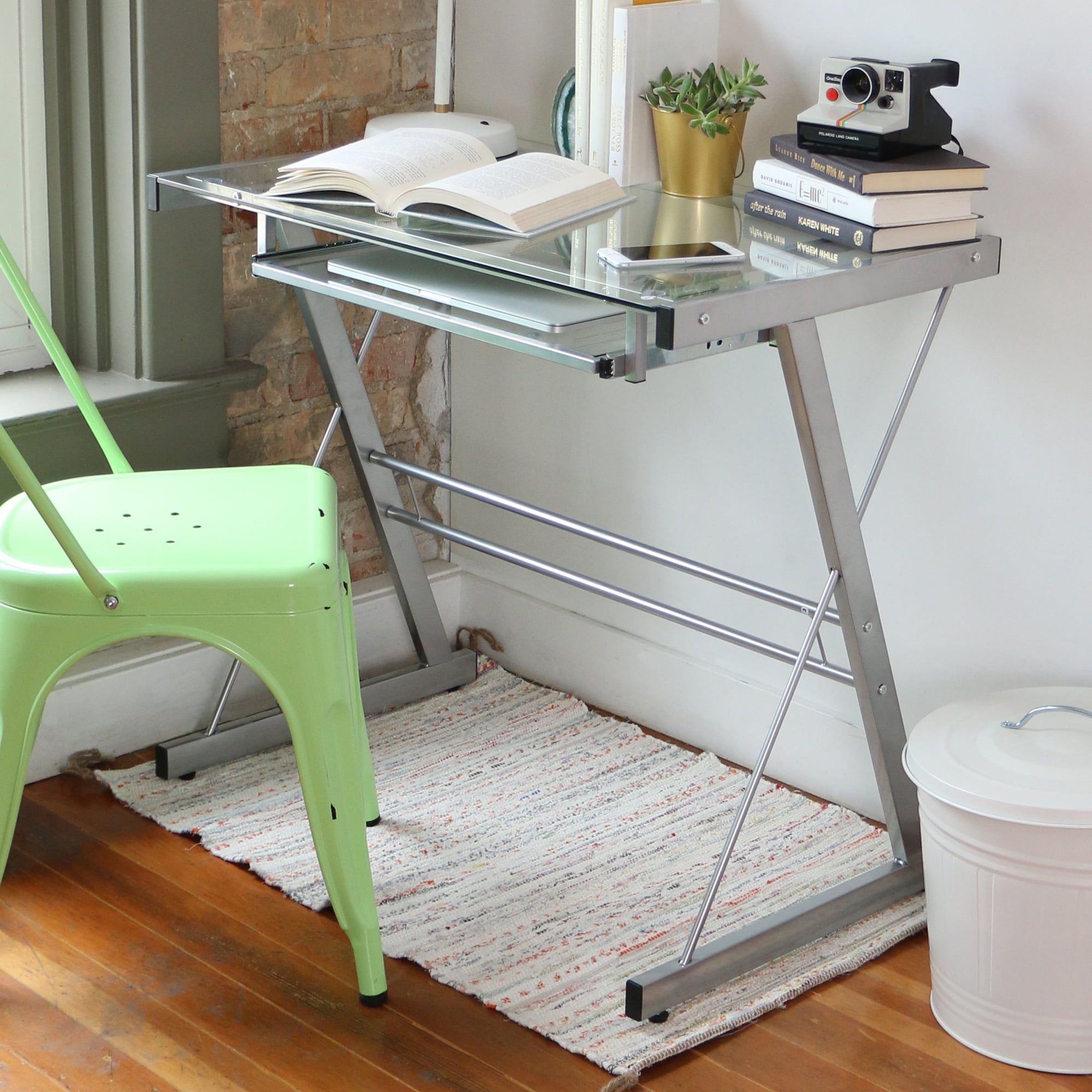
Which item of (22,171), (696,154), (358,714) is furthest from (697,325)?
(22,171)

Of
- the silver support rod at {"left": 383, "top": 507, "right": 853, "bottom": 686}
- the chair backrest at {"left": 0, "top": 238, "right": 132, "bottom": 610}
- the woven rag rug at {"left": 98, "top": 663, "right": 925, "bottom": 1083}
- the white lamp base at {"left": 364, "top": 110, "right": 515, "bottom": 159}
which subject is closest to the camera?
the chair backrest at {"left": 0, "top": 238, "right": 132, "bottom": 610}

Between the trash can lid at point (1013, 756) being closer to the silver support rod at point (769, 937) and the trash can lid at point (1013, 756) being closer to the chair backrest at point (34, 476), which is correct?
the silver support rod at point (769, 937)

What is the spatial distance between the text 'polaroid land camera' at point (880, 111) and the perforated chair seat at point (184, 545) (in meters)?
0.75

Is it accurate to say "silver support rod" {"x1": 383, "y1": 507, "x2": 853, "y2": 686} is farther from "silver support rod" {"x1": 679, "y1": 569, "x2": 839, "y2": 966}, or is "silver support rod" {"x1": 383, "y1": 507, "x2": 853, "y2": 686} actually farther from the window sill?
the window sill

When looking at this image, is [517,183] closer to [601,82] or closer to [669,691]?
[601,82]

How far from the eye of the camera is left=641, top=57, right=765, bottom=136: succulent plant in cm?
206

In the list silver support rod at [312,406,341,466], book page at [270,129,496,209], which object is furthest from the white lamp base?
silver support rod at [312,406,341,466]

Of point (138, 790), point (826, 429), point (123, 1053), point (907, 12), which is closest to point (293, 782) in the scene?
point (138, 790)

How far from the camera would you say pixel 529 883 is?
2170 mm

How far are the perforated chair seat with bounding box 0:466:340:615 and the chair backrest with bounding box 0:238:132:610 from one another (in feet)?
0.08

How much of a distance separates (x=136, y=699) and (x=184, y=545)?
2.63 ft

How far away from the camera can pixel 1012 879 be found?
1.78m

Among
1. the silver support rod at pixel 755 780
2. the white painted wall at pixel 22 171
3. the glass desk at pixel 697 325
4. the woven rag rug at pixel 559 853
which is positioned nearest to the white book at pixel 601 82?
the glass desk at pixel 697 325

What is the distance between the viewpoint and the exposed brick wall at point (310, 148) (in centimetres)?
245
